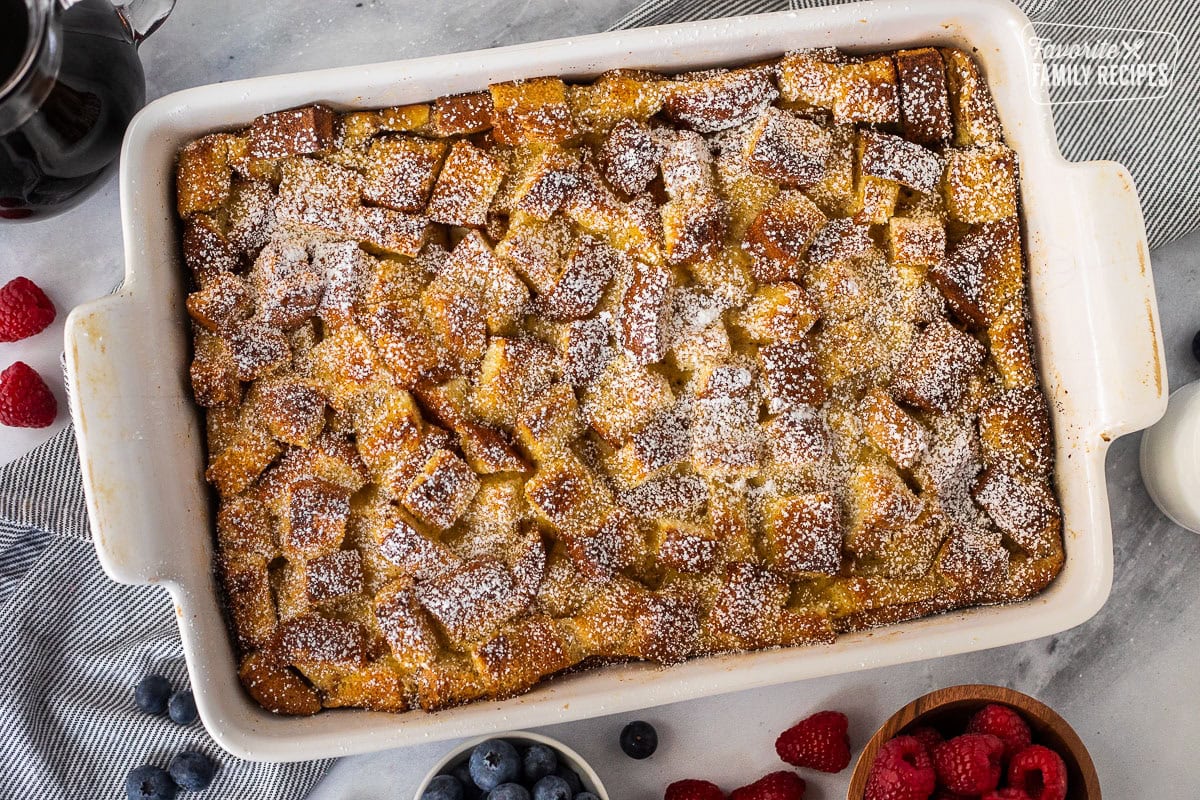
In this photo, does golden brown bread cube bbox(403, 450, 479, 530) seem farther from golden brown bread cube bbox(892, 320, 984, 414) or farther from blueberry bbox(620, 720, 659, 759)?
golden brown bread cube bbox(892, 320, 984, 414)

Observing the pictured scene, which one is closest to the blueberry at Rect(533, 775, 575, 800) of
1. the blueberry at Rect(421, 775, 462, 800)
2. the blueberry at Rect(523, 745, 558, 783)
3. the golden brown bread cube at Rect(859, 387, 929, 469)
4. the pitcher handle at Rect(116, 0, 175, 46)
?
the blueberry at Rect(523, 745, 558, 783)

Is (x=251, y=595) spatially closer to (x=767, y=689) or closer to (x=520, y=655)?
(x=520, y=655)

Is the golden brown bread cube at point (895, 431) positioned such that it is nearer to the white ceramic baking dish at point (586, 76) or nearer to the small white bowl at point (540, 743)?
the white ceramic baking dish at point (586, 76)

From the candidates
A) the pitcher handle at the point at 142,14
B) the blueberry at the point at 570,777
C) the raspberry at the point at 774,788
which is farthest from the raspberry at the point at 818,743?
the pitcher handle at the point at 142,14

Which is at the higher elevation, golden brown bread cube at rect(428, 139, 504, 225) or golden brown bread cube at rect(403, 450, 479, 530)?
golden brown bread cube at rect(428, 139, 504, 225)

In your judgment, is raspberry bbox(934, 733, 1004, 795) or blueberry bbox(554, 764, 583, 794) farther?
blueberry bbox(554, 764, 583, 794)

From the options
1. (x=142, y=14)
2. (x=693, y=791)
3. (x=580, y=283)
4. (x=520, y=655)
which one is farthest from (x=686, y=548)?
(x=142, y=14)
